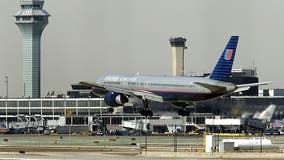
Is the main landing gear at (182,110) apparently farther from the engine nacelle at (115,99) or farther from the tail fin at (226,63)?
the engine nacelle at (115,99)

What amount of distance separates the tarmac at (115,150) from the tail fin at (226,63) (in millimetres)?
12576

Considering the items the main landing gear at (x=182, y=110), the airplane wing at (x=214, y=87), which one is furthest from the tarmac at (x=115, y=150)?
the airplane wing at (x=214, y=87)

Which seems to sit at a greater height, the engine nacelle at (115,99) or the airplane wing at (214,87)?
the airplane wing at (214,87)

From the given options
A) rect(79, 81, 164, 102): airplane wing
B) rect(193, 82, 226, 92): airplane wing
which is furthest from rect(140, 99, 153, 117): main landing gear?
rect(193, 82, 226, 92): airplane wing

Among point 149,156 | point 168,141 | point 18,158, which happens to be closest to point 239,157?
point 149,156

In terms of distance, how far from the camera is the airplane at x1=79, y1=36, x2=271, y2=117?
154m

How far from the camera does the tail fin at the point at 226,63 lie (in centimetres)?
15575

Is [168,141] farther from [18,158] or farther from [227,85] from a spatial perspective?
[18,158]

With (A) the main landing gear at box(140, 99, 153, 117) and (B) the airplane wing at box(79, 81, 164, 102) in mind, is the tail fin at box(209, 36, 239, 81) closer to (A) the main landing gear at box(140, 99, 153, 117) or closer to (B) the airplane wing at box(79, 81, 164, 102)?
(B) the airplane wing at box(79, 81, 164, 102)

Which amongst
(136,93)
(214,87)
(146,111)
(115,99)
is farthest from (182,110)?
(214,87)

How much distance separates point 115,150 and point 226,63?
23.8 meters

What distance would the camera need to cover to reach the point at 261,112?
498 ft

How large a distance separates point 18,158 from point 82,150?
102 ft

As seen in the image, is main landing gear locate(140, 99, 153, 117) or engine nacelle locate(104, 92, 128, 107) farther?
engine nacelle locate(104, 92, 128, 107)
